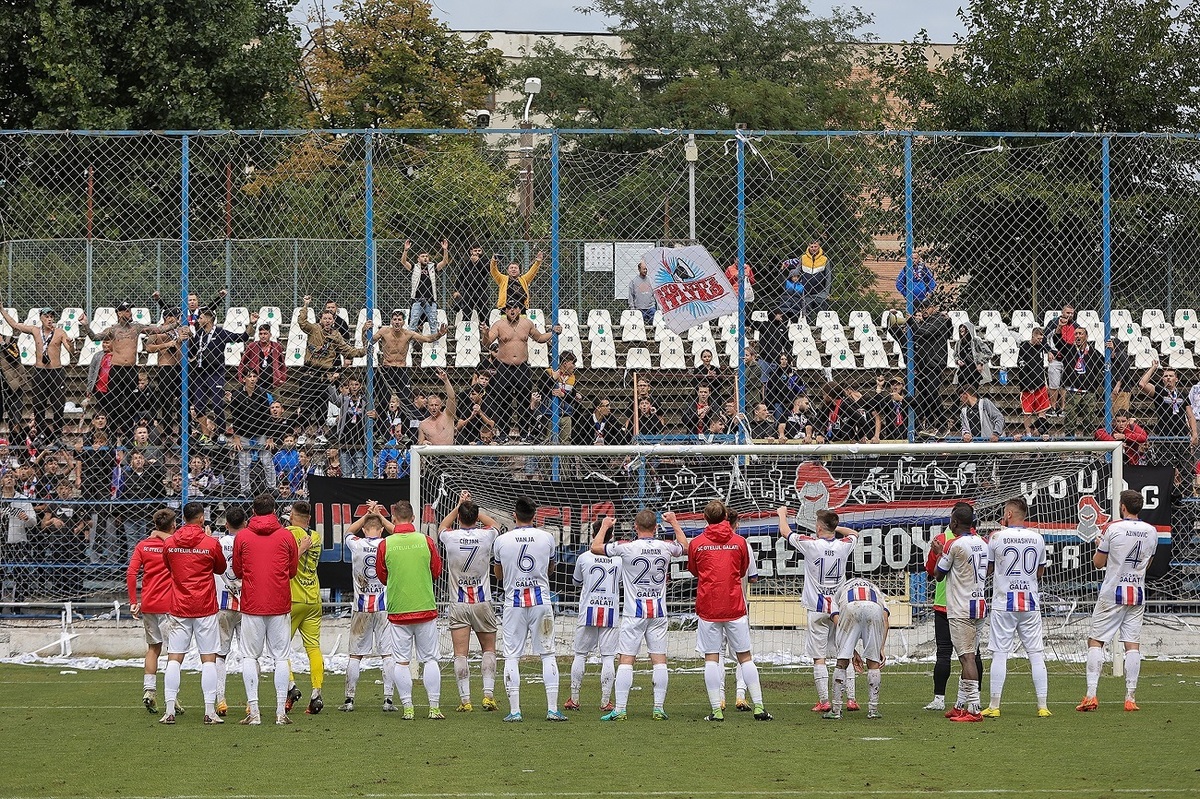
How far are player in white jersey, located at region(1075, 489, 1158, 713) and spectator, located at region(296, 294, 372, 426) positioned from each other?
8794 millimetres

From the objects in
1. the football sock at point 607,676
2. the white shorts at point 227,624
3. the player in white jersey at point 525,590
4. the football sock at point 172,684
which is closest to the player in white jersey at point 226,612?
the white shorts at point 227,624

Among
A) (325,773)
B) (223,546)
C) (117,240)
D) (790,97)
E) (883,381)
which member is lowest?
(325,773)

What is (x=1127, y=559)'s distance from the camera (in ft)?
45.6

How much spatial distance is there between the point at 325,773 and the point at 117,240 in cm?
1163

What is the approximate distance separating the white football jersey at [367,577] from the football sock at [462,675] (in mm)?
836

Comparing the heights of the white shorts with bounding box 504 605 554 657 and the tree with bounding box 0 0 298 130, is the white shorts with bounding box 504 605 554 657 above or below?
below

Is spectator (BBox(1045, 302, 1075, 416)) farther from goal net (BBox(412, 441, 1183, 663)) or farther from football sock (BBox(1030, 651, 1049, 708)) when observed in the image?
football sock (BBox(1030, 651, 1049, 708))

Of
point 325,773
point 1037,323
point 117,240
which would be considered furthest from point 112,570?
point 1037,323

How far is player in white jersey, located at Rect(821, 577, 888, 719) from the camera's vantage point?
13.4 metres

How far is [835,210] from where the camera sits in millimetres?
20688

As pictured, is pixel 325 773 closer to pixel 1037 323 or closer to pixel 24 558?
pixel 24 558

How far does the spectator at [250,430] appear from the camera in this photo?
1853cm

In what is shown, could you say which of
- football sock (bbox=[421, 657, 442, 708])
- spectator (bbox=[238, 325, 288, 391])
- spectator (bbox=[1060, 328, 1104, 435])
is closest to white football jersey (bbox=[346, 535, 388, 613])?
football sock (bbox=[421, 657, 442, 708])

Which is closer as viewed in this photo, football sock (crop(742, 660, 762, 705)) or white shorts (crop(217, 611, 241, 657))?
football sock (crop(742, 660, 762, 705))
